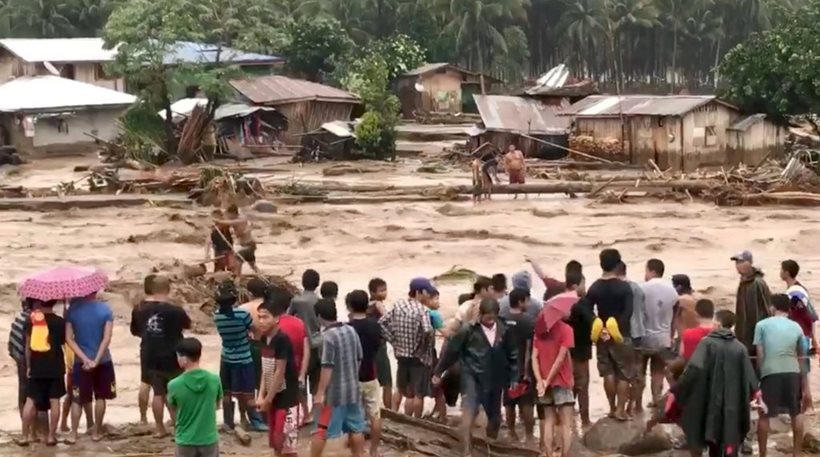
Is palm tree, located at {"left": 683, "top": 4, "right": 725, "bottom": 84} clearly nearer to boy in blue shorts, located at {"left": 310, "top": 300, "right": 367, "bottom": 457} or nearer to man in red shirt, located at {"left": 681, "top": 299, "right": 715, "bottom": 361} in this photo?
man in red shirt, located at {"left": 681, "top": 299, "right": 715, "bottom": 361}

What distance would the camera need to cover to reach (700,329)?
30.8ft

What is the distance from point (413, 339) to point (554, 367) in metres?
1.32

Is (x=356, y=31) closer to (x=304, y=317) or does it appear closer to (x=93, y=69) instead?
(x=93, y=69)

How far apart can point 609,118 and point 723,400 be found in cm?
3291

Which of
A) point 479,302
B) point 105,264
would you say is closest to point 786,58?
point 105,264

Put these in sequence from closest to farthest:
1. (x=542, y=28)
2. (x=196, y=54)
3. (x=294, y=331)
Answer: (x=294, y=331) → (x=196, y=54) → (x=542, y=28)

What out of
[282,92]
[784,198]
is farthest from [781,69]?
[282,92]

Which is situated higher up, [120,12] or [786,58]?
[120,12]

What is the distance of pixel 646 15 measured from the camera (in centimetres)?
7044

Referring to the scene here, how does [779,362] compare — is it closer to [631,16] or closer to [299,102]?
[299,102]

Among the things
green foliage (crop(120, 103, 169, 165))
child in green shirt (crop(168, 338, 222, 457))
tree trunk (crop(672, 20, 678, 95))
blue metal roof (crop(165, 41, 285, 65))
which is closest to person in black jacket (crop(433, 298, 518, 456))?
child in green shirt (crop(168, 338, 222, 457))

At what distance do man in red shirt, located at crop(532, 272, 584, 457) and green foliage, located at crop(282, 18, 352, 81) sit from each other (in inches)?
1911

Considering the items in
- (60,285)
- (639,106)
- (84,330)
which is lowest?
(84,330)

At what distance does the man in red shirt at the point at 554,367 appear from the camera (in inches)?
368
